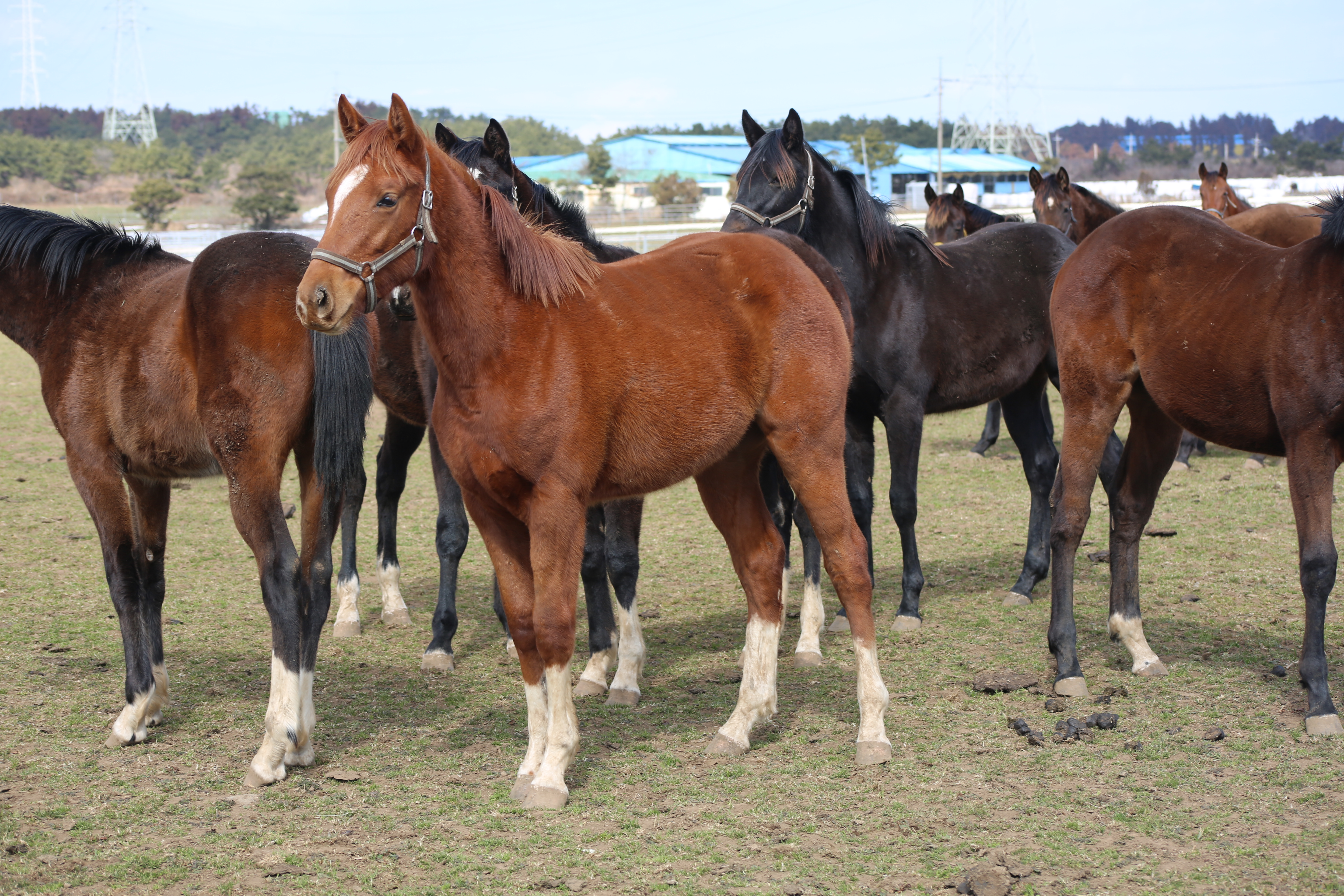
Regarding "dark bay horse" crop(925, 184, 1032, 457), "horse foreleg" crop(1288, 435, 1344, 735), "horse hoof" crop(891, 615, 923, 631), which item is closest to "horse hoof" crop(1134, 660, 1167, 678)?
"horse foreleg" crop(1288, 435, 1344, 735)

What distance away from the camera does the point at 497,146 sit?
5.91 m

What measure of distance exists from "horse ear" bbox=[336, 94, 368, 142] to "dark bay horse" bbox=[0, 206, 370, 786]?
2.43 feet

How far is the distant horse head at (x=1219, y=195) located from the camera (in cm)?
1343

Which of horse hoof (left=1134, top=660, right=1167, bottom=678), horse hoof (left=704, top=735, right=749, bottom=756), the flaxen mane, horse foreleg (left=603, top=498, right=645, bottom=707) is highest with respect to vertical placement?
the flaxen mane

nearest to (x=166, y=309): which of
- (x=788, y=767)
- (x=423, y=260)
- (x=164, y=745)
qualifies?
(x=423, y=260)

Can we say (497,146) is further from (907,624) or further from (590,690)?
(907,624)

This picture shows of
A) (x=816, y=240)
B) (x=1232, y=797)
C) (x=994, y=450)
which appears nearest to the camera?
(x=1232, y=797)

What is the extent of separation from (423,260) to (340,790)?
2.03 meters

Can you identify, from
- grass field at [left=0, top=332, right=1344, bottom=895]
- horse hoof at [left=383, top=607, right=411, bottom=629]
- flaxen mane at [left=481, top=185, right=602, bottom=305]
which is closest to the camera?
grass field at [left=0, top=332, right=1344, bottom=895]

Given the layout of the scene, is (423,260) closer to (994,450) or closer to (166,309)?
(166,309)

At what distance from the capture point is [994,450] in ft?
37.8

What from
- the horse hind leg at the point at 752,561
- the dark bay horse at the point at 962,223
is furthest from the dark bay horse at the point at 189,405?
the dark bay horse at the point at 962,223

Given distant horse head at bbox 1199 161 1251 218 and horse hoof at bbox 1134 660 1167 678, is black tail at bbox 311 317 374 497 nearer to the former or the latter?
horse hoof at bbox 1134 660 1167 678

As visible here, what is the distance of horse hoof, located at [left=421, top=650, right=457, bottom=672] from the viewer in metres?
5.61
